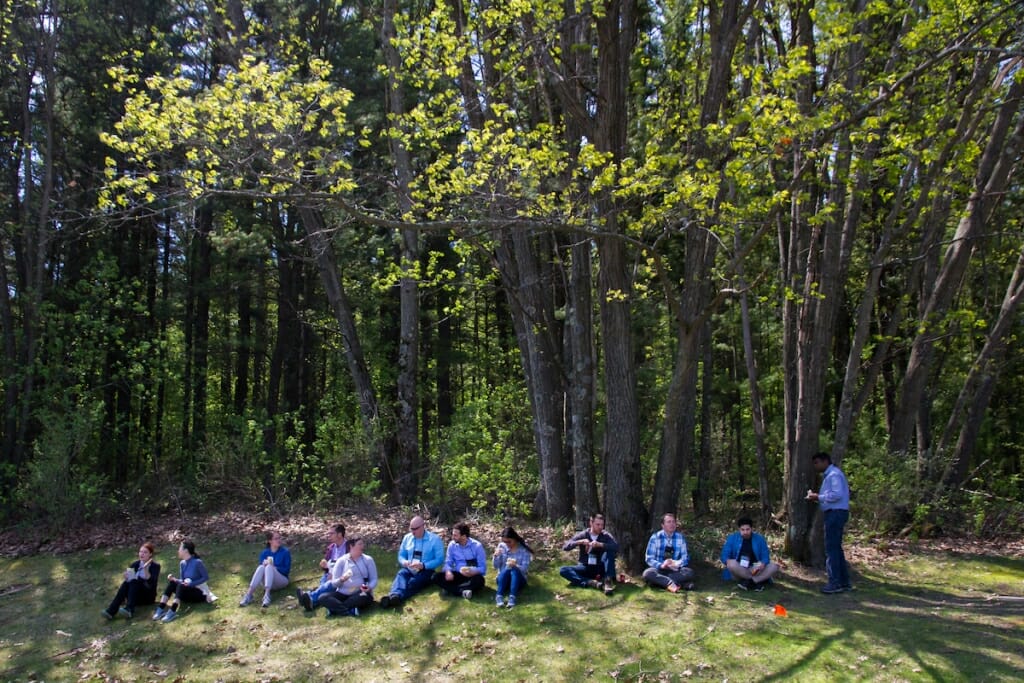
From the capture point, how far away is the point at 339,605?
880 cm

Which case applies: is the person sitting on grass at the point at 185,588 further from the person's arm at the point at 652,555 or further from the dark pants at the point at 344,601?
the person's arm at the point at 652,555

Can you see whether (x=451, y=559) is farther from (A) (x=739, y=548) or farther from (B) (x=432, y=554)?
(A) (x=739, y=548)

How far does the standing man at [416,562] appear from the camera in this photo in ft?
30.0

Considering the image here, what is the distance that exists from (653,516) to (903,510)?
4602mm

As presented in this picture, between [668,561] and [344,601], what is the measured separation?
12.6 feet

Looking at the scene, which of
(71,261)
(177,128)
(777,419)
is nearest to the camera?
(177,128)

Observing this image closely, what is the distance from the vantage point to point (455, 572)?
9.14m

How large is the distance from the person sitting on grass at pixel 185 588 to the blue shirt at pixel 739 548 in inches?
251

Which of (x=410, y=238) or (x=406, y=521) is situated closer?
(x=406, y=521)

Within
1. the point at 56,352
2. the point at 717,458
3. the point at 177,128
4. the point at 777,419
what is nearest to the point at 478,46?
the point at 177,128

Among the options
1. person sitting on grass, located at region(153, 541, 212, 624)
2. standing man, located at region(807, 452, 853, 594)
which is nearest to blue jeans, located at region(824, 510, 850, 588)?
standing man, located at region(807, 452, 853, 594)

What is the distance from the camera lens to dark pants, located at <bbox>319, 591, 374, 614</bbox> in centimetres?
879

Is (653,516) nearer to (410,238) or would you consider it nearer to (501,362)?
(410,238)

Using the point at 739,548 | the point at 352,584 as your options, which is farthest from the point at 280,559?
the point at 739,548
